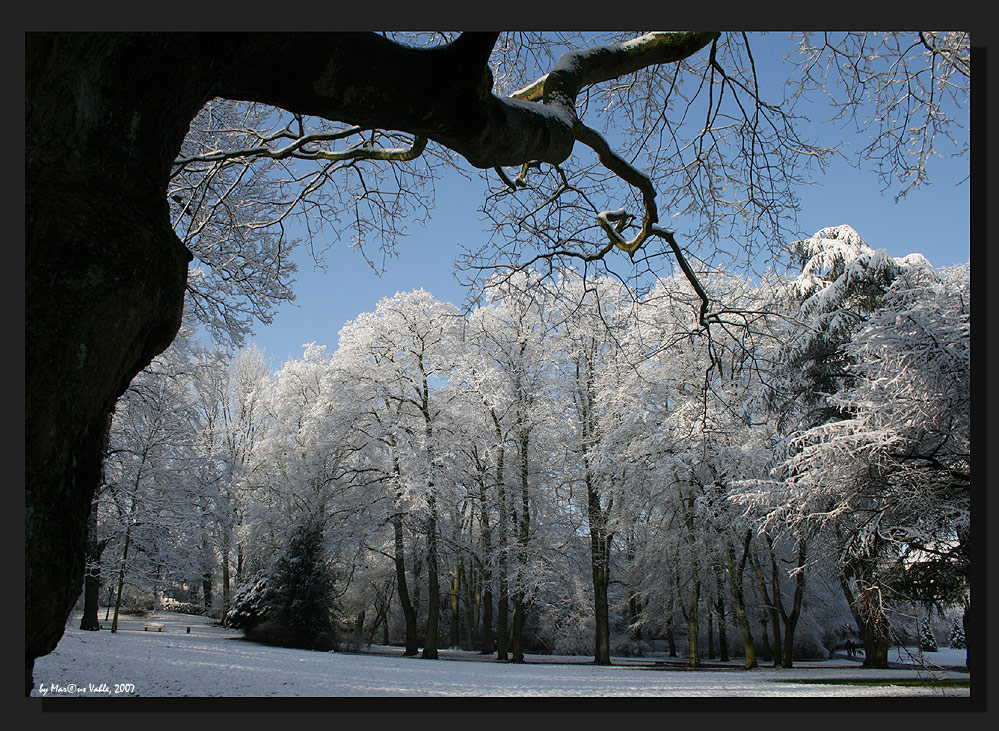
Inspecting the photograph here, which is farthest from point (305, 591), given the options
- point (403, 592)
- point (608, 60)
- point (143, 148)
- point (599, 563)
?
point (143, 148)

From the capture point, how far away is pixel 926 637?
584 centimetres

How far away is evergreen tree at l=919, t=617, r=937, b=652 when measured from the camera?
5.64 m

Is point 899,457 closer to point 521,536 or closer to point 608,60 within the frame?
point 608,60

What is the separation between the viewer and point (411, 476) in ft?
39.6

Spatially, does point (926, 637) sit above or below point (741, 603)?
above

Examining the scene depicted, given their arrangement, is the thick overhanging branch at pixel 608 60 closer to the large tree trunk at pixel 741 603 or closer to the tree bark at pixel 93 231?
the tree bark at pixel 93 231

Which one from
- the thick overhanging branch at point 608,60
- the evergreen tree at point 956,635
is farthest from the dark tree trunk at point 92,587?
the evergreen tree at point 956,635

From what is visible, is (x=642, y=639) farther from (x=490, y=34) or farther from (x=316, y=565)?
(x=490, y=34)

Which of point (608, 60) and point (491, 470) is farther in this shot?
point (491, 470)

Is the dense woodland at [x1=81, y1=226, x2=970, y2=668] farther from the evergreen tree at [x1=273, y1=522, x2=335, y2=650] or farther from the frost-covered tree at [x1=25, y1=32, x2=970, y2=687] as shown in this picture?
the frost-covered tree at [x1=25, y1=32, x2=970, y2=687]

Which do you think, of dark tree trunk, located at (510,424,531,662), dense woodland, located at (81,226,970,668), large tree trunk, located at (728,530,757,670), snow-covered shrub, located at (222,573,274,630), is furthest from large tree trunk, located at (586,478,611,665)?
snow-covered shrub, located at (222,573,274,630)

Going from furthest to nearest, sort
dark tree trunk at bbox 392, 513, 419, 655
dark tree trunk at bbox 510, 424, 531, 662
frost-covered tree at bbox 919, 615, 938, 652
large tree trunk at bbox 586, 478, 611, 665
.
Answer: dark tree trunk at bbox 392, 513, 419, 655
large tree trunk at bbox 586, 478, 611, 665
dark tree trunk at bbox 510, 424, 531, 662
frost-covered tree at bbox 919, 615, 938, 652

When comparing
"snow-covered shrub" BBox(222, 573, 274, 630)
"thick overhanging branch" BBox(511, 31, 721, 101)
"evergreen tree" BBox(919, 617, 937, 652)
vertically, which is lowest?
"snow-covered shrub" BBox(222, 573, 274, 630)

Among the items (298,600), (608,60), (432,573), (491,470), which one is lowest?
(298,600)
